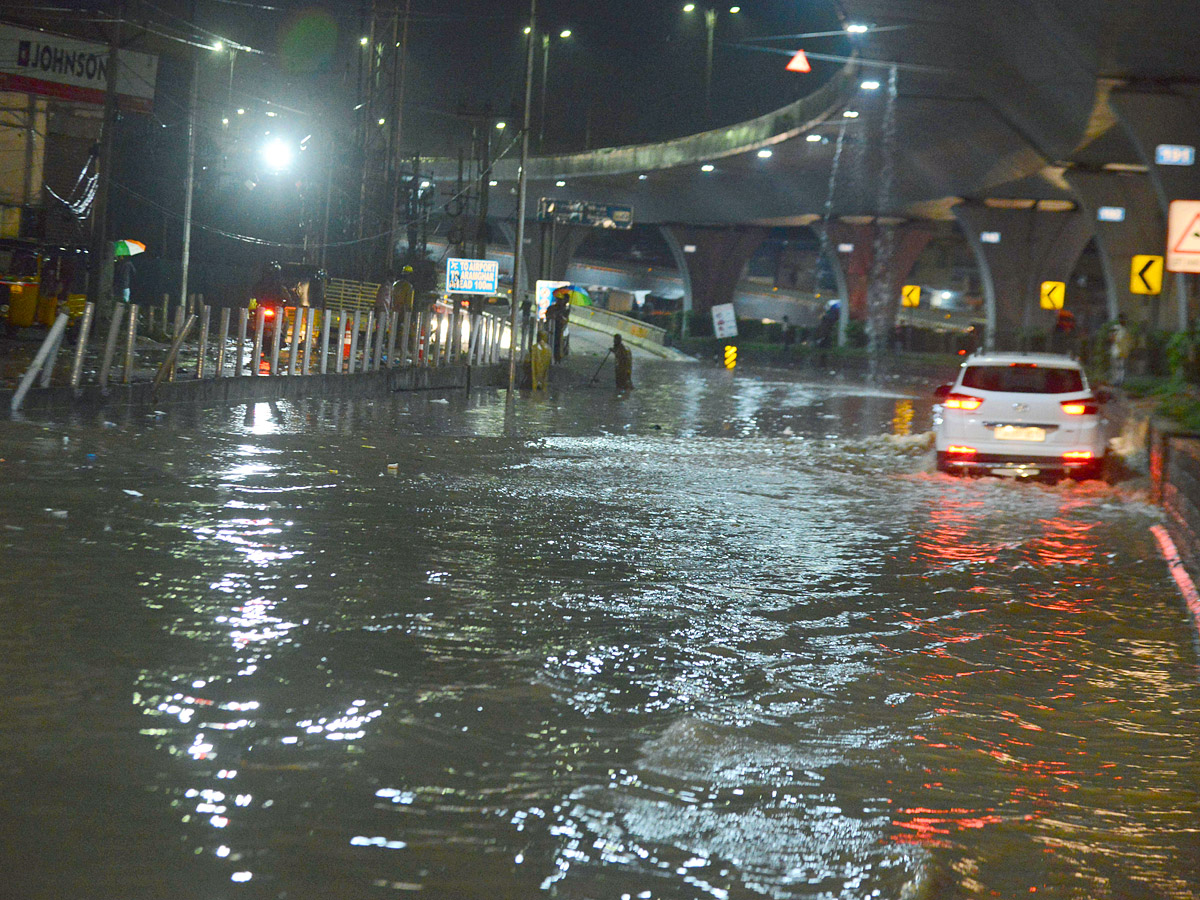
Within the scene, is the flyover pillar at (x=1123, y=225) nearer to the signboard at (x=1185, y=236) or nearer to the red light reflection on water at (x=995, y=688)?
the signboard at (x=1185, y=236)

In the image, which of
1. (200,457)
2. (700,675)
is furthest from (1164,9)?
(700,675)

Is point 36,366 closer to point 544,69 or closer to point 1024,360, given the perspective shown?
point 1024,360

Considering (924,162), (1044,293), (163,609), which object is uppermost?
(924,162)

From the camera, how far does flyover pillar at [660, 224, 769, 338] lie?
258ft

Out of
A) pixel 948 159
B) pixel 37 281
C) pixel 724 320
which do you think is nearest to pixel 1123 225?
pixel 948 159

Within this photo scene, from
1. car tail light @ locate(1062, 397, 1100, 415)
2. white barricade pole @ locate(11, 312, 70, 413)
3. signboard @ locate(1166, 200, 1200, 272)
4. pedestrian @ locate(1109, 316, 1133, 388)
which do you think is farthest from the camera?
pedestrian @ locate(1109, 316, 1133, 388)

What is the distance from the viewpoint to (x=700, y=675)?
22.2ft

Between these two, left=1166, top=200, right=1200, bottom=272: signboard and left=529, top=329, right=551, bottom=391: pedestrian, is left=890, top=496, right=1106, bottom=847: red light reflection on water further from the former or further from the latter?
left=529, top=329, right=551, bottom=391: pedestrian

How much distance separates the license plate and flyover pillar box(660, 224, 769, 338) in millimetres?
62411

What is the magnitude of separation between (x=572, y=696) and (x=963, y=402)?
11.2 meters

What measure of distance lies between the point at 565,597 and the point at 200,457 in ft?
24.4

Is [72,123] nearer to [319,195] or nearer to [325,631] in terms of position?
[319,195]

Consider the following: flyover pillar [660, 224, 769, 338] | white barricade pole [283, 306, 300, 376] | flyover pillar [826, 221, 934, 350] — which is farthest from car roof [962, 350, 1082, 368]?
flyover pillar [660, 224, 769, 338]

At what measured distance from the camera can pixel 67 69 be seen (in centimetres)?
4091
